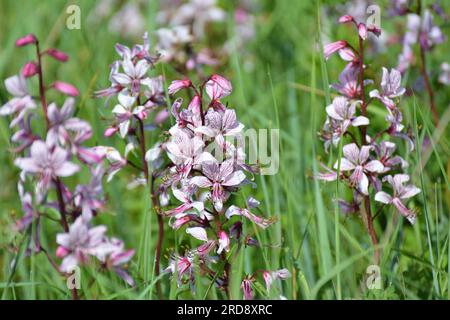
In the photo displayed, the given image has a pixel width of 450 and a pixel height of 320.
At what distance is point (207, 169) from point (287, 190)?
0.60m

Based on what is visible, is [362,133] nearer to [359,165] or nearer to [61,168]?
[359,165]

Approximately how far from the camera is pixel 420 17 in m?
3.26

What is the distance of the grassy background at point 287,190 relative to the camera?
7.70 ft

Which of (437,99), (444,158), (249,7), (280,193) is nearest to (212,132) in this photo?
(280,193)

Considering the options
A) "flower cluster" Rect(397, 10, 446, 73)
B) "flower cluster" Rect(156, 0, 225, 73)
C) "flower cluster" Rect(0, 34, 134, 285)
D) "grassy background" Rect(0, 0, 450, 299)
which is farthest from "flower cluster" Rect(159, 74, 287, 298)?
"flower cluster" Rect(397, 10, 446, 73)

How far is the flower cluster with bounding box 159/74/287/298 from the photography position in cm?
200

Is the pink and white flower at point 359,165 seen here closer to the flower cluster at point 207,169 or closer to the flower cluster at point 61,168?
the flower cluster at point 207,169

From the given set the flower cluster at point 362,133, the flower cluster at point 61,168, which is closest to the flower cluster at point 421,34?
the flower cluster at point 362,133

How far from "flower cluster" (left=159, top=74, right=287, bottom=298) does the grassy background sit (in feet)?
0.30

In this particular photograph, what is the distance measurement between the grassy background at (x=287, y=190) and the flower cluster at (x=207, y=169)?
0.30 ft

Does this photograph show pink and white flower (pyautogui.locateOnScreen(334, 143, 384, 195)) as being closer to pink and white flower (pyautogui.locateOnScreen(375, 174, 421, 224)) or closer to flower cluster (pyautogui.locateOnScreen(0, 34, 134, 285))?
pink and white flower (pyautogui.locateOnScreen(375, 174, 421, 224))

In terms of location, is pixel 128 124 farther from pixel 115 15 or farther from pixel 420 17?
pixel 115 15

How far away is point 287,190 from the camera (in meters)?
2.54

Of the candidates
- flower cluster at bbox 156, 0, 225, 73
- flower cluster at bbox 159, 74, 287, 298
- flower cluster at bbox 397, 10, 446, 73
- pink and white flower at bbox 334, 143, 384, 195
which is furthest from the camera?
flower cluster at bbox 156, 0, 225, 73
